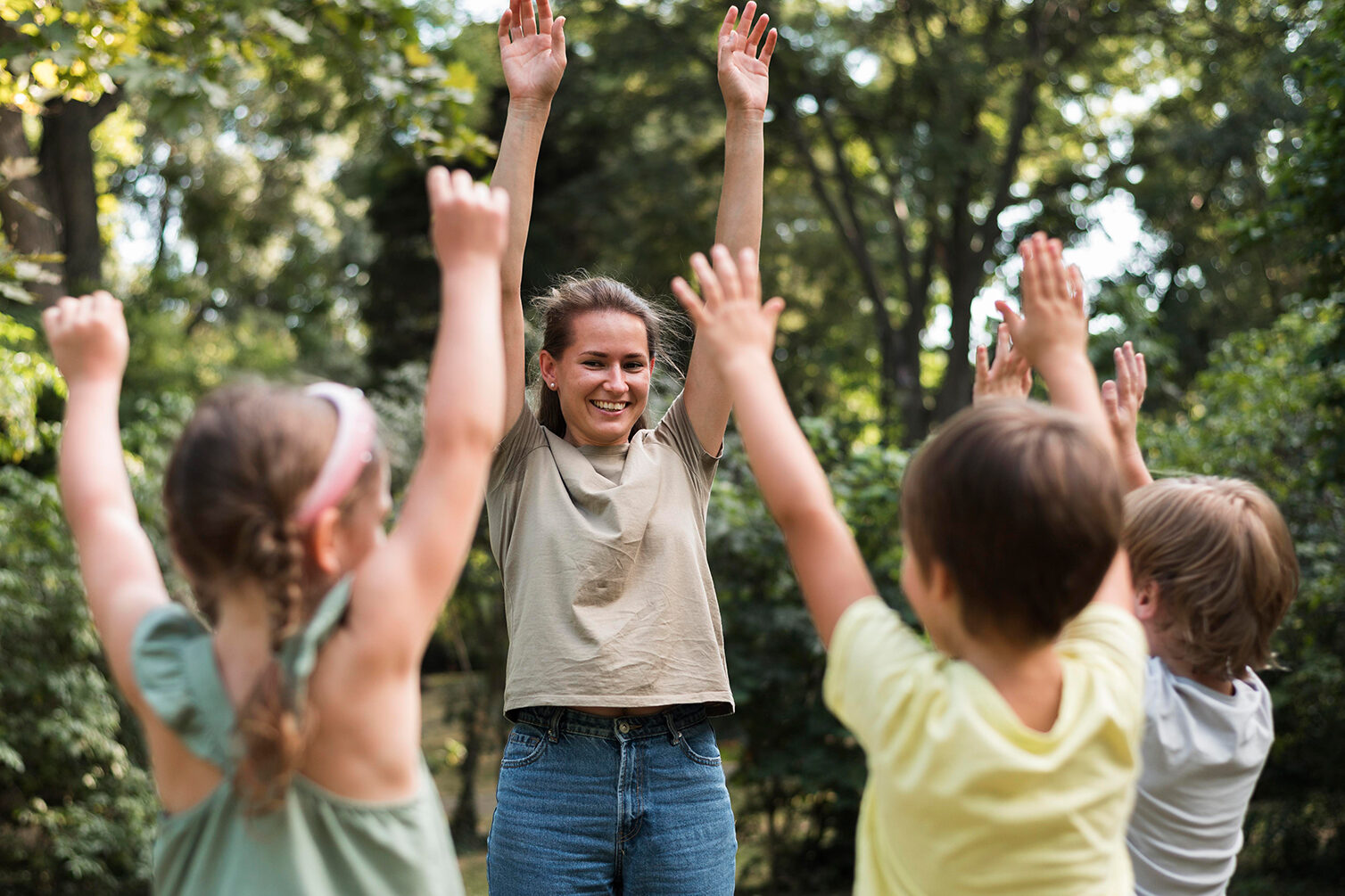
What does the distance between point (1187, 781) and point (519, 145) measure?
1.60 m

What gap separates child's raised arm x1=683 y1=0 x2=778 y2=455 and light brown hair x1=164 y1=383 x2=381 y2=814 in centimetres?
99

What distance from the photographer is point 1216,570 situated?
179cm

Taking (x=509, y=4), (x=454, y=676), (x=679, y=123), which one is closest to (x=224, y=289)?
(x=679, y=123)

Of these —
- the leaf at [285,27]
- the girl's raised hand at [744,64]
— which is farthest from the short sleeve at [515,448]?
the leaf at [285,27]

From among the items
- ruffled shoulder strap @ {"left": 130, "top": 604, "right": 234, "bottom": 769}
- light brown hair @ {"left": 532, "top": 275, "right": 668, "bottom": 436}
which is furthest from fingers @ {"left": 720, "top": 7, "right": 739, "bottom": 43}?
ruffled shoulder strap @ {"left": 130, "top": 604, "right": 234, "bottom": 769}

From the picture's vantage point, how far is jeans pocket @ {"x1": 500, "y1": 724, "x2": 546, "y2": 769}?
82.8 inches

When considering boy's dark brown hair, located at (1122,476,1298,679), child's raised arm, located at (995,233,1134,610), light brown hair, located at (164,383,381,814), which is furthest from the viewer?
boy's dark brown hair, located at (1122,476,1298,679)

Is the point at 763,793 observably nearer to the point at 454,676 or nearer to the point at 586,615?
the point at 454,676

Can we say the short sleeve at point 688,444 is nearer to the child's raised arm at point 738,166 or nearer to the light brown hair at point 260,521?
the child's raised arm at point 738,166

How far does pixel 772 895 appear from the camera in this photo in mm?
6504

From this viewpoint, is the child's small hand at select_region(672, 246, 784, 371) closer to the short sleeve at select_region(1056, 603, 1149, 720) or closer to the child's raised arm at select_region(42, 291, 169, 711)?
the short sleeve at select_region(1056, 603, 1149, 720)

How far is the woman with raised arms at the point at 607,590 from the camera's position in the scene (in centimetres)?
207

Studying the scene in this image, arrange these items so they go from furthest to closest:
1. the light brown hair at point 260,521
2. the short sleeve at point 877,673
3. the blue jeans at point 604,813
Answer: the blue jeans at point 604,813
the short sleeve at point 877,673
the light brown hair at point 260,521

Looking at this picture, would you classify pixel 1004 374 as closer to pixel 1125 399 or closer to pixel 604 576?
pixel 1125 399
